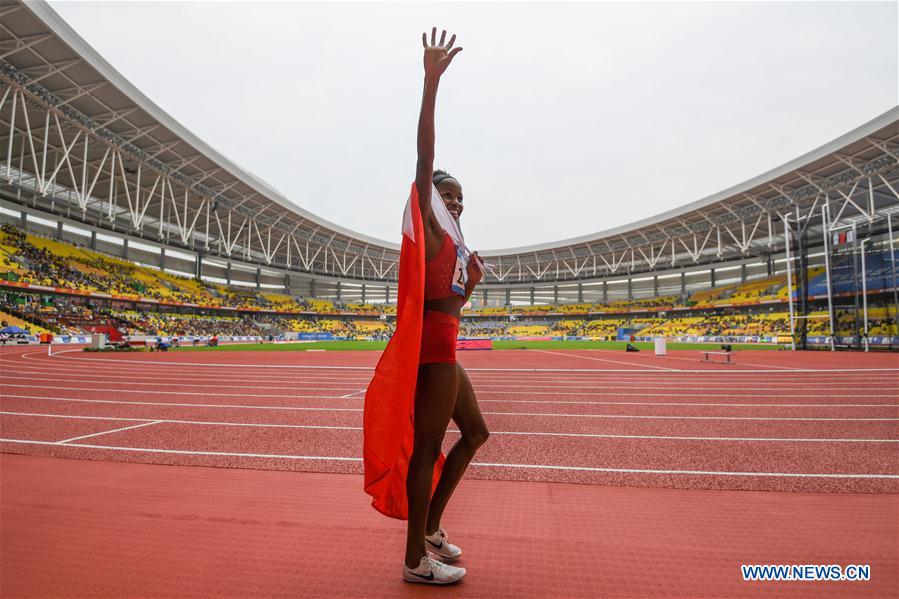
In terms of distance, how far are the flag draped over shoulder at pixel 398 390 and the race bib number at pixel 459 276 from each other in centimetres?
21

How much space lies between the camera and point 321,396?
25.7 feet

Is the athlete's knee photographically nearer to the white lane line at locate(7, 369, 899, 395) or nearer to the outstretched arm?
the outstretched arm

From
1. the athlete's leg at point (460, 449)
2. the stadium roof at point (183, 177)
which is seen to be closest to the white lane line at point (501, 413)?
the athlete's leg at point (460, 449)

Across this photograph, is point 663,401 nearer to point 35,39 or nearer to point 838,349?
point 838,349

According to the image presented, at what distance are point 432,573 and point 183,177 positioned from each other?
131ft

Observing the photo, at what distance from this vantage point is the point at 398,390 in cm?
184

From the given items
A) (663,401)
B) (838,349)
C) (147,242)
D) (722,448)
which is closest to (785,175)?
(838,349)

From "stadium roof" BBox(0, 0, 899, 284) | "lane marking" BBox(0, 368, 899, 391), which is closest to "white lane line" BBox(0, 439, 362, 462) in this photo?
"lane marking" BBox(0, 368, 899, 391)

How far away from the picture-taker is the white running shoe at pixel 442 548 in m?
2.05

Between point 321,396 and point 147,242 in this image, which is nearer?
point 321,396

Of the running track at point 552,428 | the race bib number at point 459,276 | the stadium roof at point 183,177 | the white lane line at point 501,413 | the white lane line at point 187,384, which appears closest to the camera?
the race bib number at point 459,276

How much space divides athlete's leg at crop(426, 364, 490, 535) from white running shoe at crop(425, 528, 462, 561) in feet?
0.12

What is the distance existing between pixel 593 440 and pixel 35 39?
28373 millimetres

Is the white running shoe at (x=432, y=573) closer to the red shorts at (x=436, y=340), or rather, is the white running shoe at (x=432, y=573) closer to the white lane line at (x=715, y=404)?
the red shorts at (x=436, y=340)
